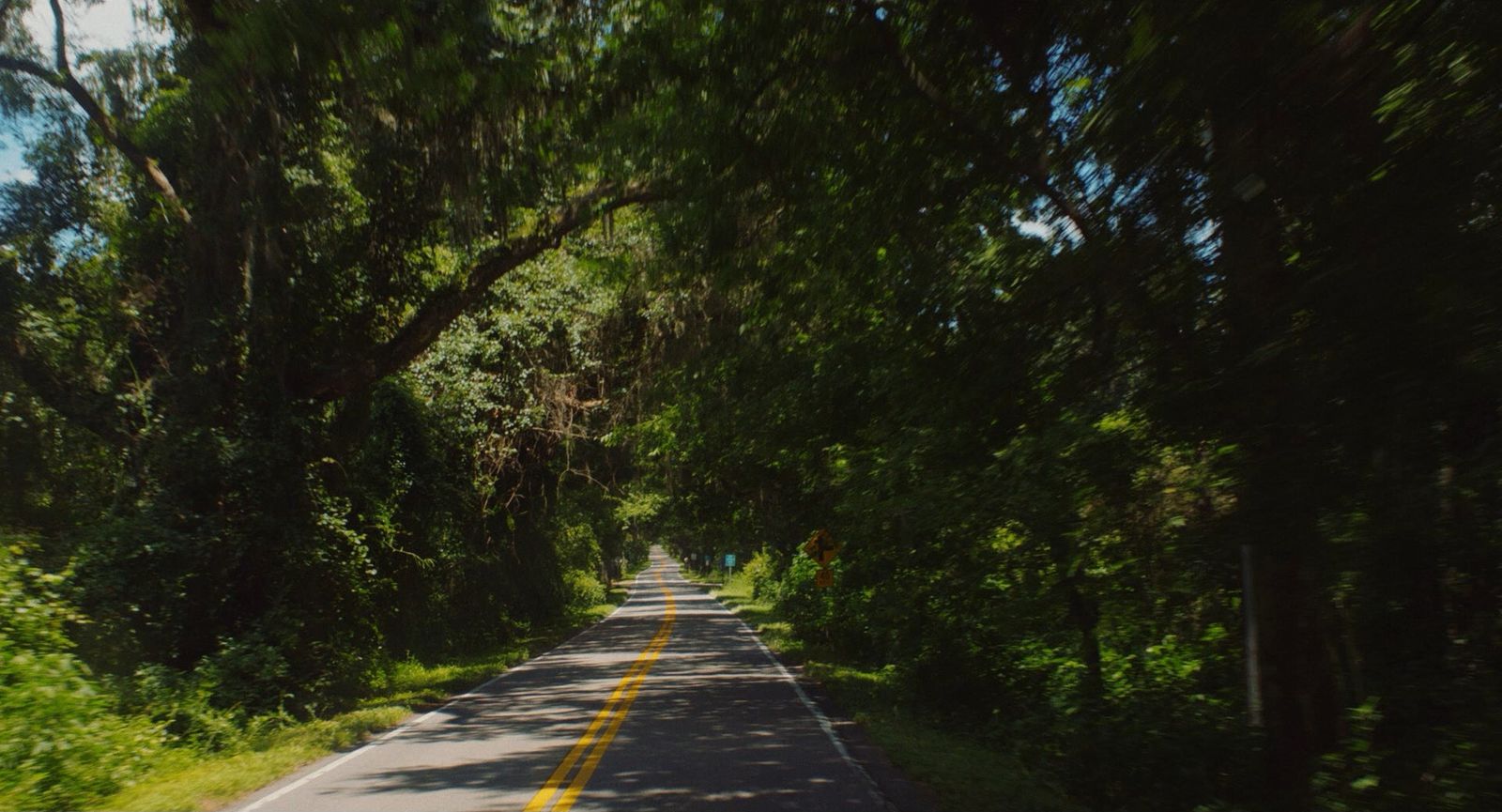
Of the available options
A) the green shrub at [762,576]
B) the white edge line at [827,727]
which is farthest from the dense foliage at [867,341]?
the green shrub at [762,576]

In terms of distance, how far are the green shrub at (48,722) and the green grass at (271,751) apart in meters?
0.26

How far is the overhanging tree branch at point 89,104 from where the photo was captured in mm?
14648

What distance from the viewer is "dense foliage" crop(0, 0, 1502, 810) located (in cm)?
424

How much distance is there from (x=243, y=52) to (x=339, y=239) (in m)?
8.92

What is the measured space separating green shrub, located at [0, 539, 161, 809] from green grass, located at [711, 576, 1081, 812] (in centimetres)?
712

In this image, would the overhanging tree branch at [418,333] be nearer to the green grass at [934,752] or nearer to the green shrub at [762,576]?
the green grass at [934,752]

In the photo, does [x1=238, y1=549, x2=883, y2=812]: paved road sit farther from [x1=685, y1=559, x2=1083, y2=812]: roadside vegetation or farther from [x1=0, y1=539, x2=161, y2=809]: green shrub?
[x1=0, y1=539, x2=161, y2=809]: green shrub

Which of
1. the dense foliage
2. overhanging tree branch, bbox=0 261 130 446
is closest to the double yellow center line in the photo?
the dense foliage

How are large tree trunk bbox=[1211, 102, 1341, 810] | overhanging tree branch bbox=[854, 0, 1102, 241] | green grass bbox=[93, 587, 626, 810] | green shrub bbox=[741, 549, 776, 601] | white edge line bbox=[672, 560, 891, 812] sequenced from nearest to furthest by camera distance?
Answer: large tree trunk bbox=[1211, 102, 1341, 810], overhanging tree branch bbox=[854, 0, 1102, 241], green grass bbox=[93, 587, 626, 810], white edge line bbox=[672, 560, 891, 812], green shrub bbox=[741, 549, 776, 601]

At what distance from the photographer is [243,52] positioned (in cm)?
712

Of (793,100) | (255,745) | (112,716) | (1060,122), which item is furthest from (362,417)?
(1060,122)

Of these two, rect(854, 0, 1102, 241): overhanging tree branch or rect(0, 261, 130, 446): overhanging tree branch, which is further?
rect(0, 261, 130, 446): overhanging tree branch

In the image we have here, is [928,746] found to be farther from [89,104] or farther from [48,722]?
[89,104]

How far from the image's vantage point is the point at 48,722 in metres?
8.59
